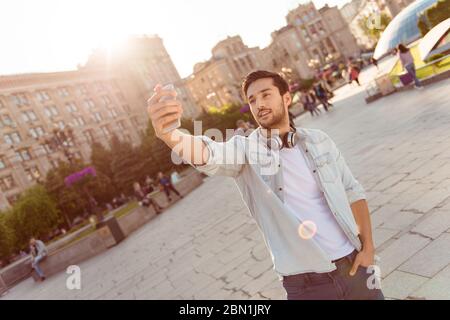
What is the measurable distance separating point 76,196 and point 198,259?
86.4ft

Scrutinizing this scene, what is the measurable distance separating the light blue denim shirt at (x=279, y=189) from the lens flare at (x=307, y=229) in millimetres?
21

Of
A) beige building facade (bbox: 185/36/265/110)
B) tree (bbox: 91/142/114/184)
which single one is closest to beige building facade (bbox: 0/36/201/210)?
tree (bbox: 91/142/114/184)

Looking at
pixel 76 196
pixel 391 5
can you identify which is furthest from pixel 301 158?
pixel 391 5

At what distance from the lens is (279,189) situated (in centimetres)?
189

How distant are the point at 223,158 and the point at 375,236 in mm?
3169

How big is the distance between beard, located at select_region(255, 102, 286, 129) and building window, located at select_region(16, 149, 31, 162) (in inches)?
1886

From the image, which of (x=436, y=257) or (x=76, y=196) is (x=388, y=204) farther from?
(x=76, y=196)

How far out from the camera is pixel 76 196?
97.9ft

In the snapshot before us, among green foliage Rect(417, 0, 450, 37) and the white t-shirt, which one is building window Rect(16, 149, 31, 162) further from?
the white t-shirt

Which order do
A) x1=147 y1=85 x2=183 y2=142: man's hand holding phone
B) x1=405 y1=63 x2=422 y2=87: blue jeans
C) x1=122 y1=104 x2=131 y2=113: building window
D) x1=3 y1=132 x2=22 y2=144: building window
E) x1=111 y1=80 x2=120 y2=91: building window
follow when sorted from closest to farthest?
x1=147 y1=85 x2=183 y2=142: man's hand holding phone
x1=405 y1=63 x2=422 y2=87: blue jeans
x1=3 y1=132 x2=22 y2=144: building window
x1=111 y1=80 x2=120 y2=91: building window
x1=122 y1=104 x2=131 y2=113: building window

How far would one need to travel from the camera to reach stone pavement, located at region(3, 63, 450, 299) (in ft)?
11.5

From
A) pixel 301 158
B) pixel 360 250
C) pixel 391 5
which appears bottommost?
pixel 360 250

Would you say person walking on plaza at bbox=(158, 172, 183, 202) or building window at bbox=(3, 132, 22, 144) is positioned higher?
building window at bbox=(3, 132, 22, 144)

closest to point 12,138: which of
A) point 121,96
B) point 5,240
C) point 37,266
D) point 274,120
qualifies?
point 121,96
